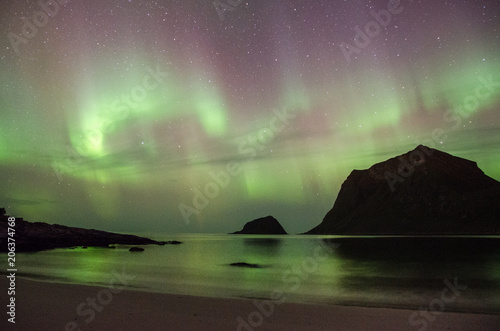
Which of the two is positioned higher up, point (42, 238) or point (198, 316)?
point (42, 238)

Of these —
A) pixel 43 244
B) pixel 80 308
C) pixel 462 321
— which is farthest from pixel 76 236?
pixel 462 321

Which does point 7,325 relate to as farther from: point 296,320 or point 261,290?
point 261,290

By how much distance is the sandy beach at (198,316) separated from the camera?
10.8m

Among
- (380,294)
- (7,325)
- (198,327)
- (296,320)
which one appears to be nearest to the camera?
(7,325)

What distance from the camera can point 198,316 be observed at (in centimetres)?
1232

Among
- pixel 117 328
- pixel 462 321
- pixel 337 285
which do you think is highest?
pixel 117 328

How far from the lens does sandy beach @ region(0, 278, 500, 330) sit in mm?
10828

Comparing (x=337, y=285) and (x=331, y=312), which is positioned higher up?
(x=331, y=312)

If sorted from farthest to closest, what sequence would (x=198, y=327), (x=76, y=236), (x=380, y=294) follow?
(x=76, y=236) < (x=380, y=294) < (x=198, y=327)

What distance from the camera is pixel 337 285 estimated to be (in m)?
28.3

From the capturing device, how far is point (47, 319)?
36.4 ft

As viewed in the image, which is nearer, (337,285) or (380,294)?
(380,294)

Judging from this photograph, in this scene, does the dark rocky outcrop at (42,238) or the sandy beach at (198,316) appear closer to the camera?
the sandy beach at (198,316)

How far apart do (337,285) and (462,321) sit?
1670cm
